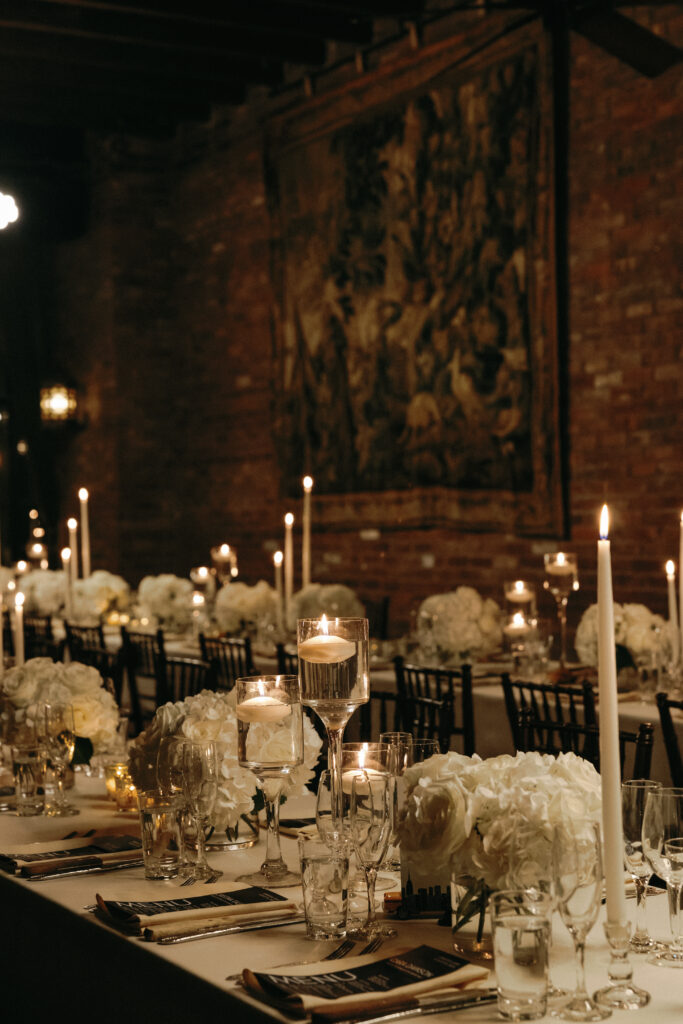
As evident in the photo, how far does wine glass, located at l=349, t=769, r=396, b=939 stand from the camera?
200 centimetres

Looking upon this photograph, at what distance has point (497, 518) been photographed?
7090mm

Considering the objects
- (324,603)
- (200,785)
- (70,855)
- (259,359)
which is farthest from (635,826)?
(259,359)

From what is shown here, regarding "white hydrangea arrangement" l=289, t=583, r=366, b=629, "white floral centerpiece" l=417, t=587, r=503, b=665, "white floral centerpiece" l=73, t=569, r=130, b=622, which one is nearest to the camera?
"white floral centerpiece" l=417, t=587, r=503, b=665

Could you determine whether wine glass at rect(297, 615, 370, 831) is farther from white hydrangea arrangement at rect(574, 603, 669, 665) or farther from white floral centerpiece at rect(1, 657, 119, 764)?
white hydrangea arrangement at rect(574, 603, 669, 665)

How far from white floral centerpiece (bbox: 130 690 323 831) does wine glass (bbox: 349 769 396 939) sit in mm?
398

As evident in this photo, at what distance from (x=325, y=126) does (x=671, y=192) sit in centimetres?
305

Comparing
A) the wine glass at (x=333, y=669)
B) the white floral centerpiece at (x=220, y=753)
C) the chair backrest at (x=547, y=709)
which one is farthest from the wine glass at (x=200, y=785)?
the chair backrest at (x=547, y=709)

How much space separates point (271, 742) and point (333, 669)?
0.17m

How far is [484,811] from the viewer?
1897 millimetres

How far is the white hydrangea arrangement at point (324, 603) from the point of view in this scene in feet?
21.1

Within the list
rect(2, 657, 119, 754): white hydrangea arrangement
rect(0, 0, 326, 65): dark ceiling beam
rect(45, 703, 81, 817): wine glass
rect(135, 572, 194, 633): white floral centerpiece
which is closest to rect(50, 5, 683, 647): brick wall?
rect(0, 0, 326, 65): dark ceiling beam

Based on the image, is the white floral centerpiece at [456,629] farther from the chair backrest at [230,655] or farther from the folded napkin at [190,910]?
the folded napkin at [190,910]

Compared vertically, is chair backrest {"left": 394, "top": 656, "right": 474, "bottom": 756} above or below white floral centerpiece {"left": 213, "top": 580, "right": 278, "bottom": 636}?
below

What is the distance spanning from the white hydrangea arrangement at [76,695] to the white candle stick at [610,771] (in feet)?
6.12
